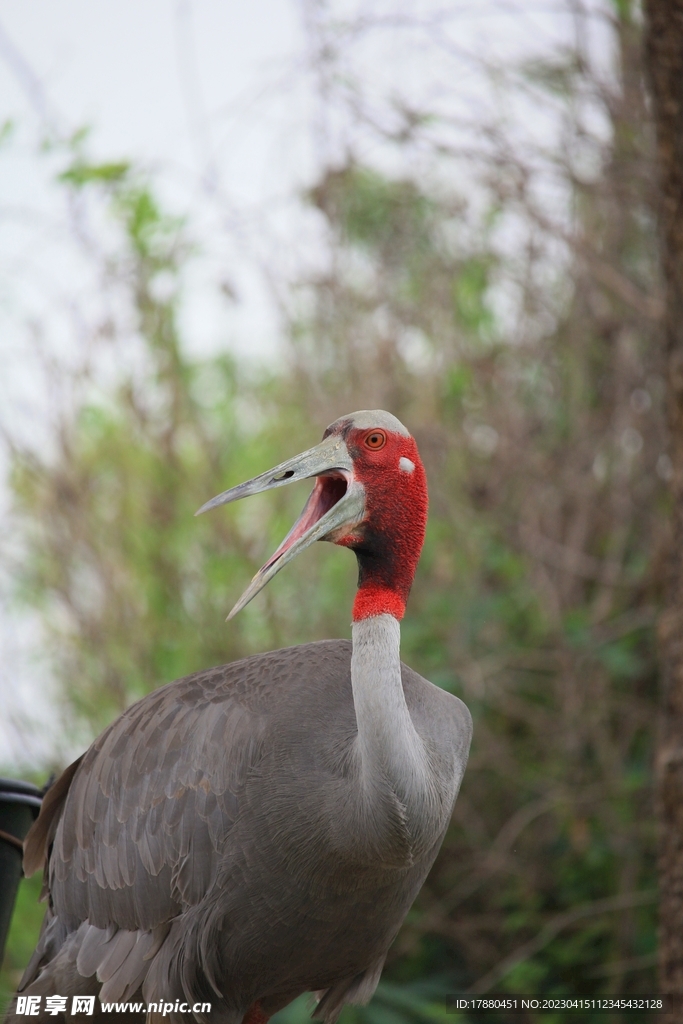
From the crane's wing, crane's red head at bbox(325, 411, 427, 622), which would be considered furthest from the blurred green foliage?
crane's red head at bbox(325, 411, 427, 622)

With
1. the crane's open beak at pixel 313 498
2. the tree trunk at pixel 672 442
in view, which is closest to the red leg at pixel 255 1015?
the tree trunk at pixel 672 442

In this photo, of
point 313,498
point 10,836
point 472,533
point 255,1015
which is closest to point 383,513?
point 313,498

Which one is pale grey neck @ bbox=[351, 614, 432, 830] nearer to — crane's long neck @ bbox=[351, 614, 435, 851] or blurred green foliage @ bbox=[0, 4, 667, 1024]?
crane's long neck @ bbox=[351, 614, 435, 851]

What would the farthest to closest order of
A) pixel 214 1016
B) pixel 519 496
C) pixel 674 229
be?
pixel 519 496, pixel 674 229, pixel 214 1016

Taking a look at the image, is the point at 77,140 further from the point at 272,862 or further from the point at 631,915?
the point at 631,915

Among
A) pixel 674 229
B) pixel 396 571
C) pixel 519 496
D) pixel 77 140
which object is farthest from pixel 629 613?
pixel 77 140

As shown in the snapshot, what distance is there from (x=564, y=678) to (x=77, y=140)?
12.5ft

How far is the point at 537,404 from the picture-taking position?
6.46 metres

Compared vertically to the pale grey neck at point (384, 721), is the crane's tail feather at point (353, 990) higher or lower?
lower

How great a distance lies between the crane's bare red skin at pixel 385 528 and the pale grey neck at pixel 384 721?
8 cm

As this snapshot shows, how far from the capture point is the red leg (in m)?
3.50

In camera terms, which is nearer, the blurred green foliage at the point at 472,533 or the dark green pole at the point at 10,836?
the dark green pole at the point at 10,836

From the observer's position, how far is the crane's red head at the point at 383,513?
2.87 metres

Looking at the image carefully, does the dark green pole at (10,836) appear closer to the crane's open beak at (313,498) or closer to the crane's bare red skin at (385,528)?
the crane's open beak at (313,498)
